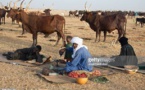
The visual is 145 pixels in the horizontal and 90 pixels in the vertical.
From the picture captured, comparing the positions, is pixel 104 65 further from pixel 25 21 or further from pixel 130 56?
pixel 25 21

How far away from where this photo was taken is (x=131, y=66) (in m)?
8.58

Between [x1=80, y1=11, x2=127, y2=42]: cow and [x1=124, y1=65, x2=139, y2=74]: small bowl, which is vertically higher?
[x1=80, y1=11, x2=127, y2=42]: cow

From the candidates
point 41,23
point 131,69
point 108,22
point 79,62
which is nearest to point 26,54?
point 79,62

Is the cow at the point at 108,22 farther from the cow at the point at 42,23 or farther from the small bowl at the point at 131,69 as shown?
the small bowl at the point at 131,69

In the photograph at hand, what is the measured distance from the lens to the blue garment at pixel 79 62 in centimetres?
790

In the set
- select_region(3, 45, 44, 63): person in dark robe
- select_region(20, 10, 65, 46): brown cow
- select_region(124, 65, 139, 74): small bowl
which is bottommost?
select_region(124, 65, 139, 74): small bowl

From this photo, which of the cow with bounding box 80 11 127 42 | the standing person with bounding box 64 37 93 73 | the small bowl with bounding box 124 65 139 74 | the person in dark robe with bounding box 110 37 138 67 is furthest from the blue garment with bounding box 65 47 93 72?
the cow with bounding box 80 11 127 42

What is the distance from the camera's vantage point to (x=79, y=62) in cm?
813

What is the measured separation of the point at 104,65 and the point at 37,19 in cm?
515

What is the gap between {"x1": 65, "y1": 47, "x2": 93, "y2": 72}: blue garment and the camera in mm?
7902

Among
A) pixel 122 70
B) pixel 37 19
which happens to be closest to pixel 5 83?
pixel 122 70

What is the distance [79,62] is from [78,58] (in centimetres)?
19

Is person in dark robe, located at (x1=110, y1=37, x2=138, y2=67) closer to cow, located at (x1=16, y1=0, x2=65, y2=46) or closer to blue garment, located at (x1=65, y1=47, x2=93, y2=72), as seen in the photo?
blue garment, located at (x1=65, y1=47, x2=93, y2=72)

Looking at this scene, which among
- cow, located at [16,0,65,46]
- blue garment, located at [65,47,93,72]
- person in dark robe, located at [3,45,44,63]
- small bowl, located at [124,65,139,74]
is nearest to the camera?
blue garment, located at [65,47,93,72]
